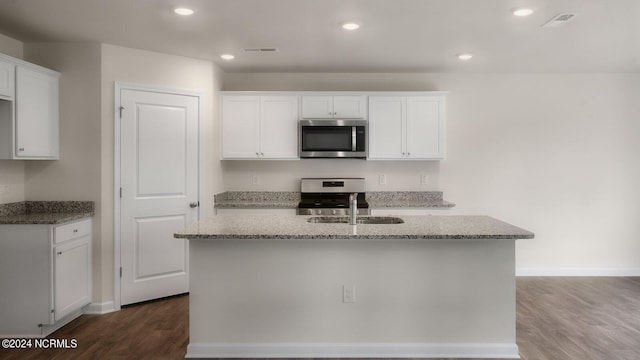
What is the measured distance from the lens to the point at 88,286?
11.6 feet

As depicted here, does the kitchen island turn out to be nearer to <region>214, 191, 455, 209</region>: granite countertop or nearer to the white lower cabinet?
the white lower cabinet

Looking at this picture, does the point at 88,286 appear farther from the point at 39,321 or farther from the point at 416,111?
the point at 416,111

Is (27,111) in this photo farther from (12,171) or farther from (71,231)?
(71,231)

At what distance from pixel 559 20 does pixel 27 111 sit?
4.21 metres

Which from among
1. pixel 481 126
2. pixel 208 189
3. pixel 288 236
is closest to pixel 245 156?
pixel 208 189

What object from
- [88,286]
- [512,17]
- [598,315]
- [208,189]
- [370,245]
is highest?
[512,17]

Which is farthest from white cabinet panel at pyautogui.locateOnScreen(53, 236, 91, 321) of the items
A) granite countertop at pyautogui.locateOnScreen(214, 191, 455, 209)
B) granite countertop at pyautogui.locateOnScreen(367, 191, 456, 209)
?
granite countertop at pyautogui.locateOnScreen(367, 191, 456, 209)

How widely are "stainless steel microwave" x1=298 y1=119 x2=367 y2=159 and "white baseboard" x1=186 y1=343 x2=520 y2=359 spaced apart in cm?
226

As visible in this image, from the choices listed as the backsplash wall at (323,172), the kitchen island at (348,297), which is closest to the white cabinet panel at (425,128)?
the backsplash wall at (323,172)

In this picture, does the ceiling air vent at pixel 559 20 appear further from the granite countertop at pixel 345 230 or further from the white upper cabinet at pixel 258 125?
the white upper cabinet at pixel 258 125

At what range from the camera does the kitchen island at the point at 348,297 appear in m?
2.69

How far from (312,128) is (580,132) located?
3.23 meters

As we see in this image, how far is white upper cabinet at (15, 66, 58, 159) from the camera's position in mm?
3168

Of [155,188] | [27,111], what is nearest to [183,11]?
[27,111]
